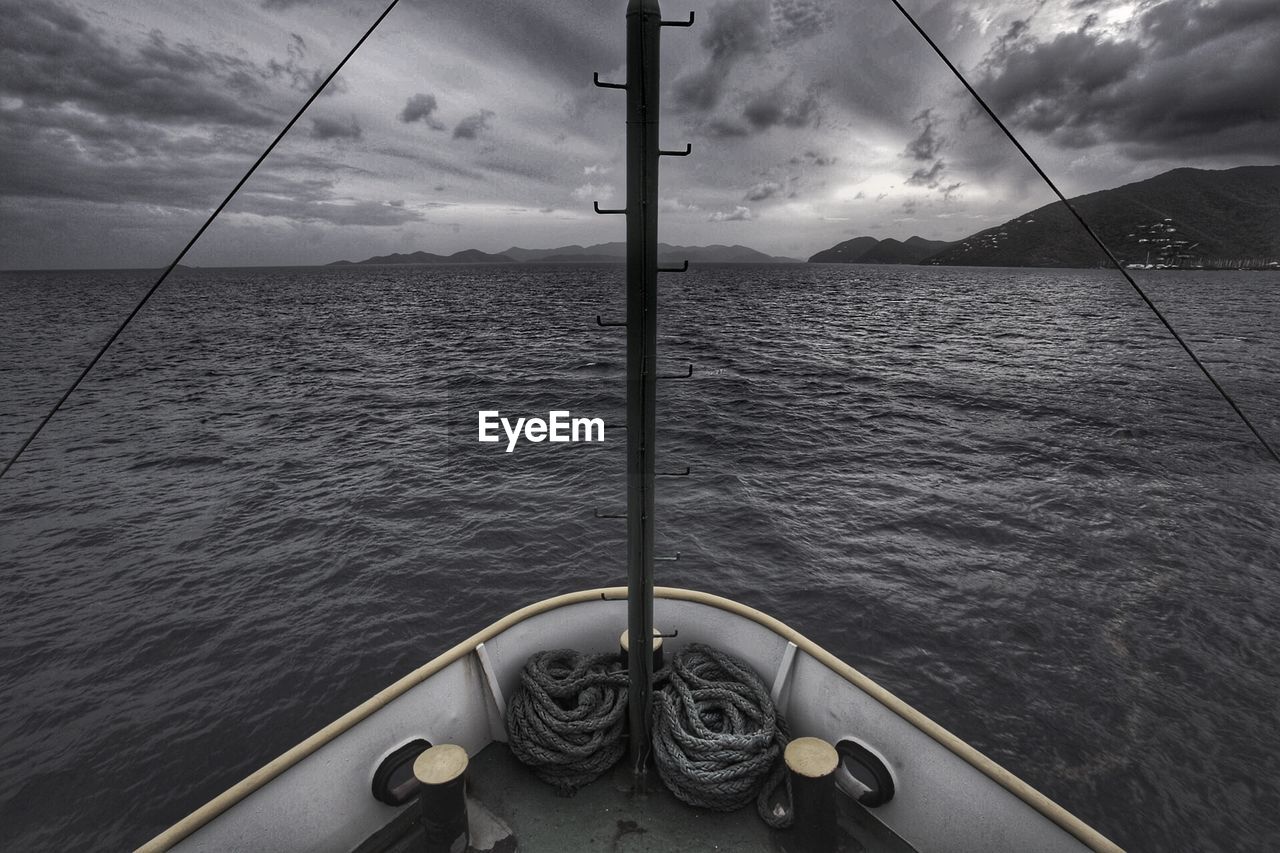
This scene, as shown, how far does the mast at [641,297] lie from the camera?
3.73 metres

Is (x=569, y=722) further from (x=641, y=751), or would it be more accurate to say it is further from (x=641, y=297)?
(x=641, y=297)

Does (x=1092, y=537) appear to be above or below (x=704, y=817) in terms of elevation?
below

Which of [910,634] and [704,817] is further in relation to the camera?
[910,634]

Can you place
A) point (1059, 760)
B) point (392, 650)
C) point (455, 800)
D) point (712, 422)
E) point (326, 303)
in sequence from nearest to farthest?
1. point (455, 800)
2. point (1059, 760)
3. point (392, 650)
4. point (712, 422)
5. point (326, 303)

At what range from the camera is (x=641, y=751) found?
5.66 meters

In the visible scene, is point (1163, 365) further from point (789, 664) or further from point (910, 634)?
point (789, 664)

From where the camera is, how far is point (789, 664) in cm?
598

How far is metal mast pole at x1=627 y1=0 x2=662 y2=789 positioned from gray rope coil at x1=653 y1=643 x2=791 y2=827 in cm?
49

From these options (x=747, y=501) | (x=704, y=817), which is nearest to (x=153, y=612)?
(x=704, y=817)

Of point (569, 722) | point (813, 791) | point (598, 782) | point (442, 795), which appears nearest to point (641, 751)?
point (598, 782)

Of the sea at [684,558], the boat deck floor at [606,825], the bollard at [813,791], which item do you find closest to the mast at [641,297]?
the boat deck floor at [606,825]

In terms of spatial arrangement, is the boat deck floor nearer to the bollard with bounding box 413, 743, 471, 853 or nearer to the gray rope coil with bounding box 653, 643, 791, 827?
the gray rope coil with bounding box 653, 643, 791, 827

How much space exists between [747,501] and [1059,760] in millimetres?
10631

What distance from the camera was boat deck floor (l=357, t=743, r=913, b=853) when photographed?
5.12 m
